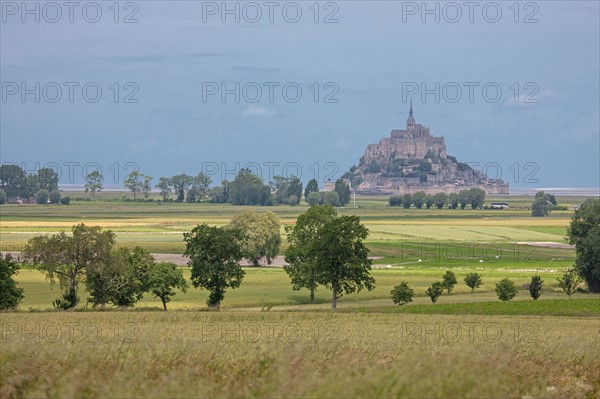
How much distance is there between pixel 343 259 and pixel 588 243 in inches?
969

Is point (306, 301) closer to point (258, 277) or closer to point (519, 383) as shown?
point (258, 277)

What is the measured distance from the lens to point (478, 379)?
13.0 m

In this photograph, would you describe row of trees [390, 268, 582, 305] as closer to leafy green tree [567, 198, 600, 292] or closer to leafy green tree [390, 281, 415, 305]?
leafy green tree [390, 281, 415, 305]

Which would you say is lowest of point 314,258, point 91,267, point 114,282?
point 114,282

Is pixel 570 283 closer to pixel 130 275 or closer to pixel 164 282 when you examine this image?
pixel 164 282

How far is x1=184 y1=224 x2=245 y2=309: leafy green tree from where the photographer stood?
7062cm

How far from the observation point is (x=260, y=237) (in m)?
111

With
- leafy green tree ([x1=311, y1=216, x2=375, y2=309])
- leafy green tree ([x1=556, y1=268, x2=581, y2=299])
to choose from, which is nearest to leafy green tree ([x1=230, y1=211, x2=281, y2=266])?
leafy green tree ([x1=311, y1=216, x2=375, y2=309])

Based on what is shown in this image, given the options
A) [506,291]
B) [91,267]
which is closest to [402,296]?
[506,291]

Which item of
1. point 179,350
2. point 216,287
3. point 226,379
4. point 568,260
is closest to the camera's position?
point 226,379

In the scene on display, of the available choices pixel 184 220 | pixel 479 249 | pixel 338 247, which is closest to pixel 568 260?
pixel 479 249

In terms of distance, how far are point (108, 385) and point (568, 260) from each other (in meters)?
110

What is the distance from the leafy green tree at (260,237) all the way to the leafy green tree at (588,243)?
35677mm

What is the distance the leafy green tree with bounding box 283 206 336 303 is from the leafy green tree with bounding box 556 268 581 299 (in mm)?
19485
